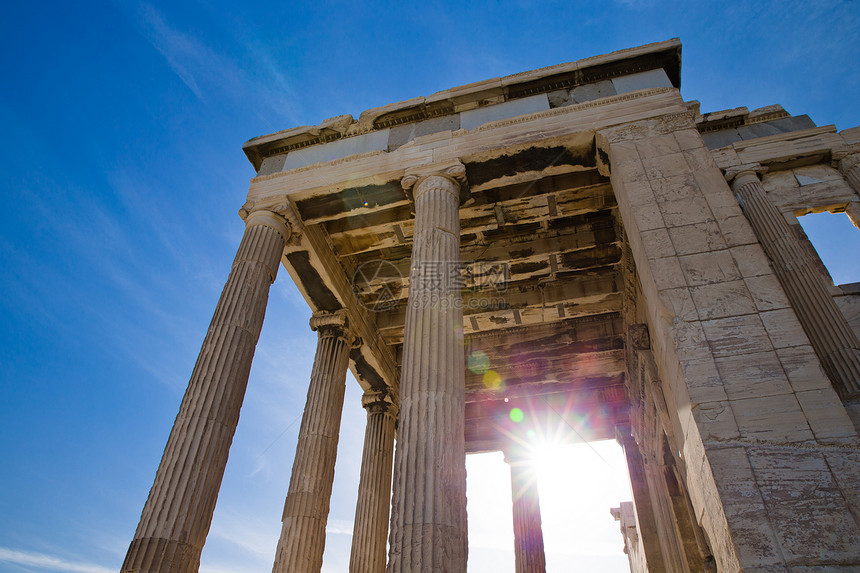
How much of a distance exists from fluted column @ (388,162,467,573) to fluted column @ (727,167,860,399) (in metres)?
7.24

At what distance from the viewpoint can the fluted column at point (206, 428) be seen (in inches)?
351

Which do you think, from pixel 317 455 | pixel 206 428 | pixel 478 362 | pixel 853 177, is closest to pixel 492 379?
pixel 478 362

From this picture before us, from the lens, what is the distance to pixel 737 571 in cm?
609

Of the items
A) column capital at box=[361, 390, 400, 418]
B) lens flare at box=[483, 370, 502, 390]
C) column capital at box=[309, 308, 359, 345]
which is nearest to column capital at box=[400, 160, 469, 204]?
column capital at box=[309, 308, 359, 345]

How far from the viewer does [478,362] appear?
20.7 meters

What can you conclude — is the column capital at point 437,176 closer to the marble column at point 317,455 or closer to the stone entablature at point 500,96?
the stone entablature at point 500,96

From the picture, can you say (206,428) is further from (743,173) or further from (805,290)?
(743,173)

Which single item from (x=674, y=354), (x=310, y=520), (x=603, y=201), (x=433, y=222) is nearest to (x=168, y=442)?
(x=310, y=520)

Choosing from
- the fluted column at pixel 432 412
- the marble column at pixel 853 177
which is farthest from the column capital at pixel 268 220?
the marble column at pixel 853 177

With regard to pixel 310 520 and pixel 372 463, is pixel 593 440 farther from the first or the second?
pixel 310 520

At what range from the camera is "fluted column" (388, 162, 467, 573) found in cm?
751

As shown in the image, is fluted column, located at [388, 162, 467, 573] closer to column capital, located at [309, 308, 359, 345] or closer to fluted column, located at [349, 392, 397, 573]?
column capital, located at [309, 308, 359, 345]

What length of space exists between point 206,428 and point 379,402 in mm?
9429

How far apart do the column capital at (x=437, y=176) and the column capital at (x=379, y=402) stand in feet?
28.5
